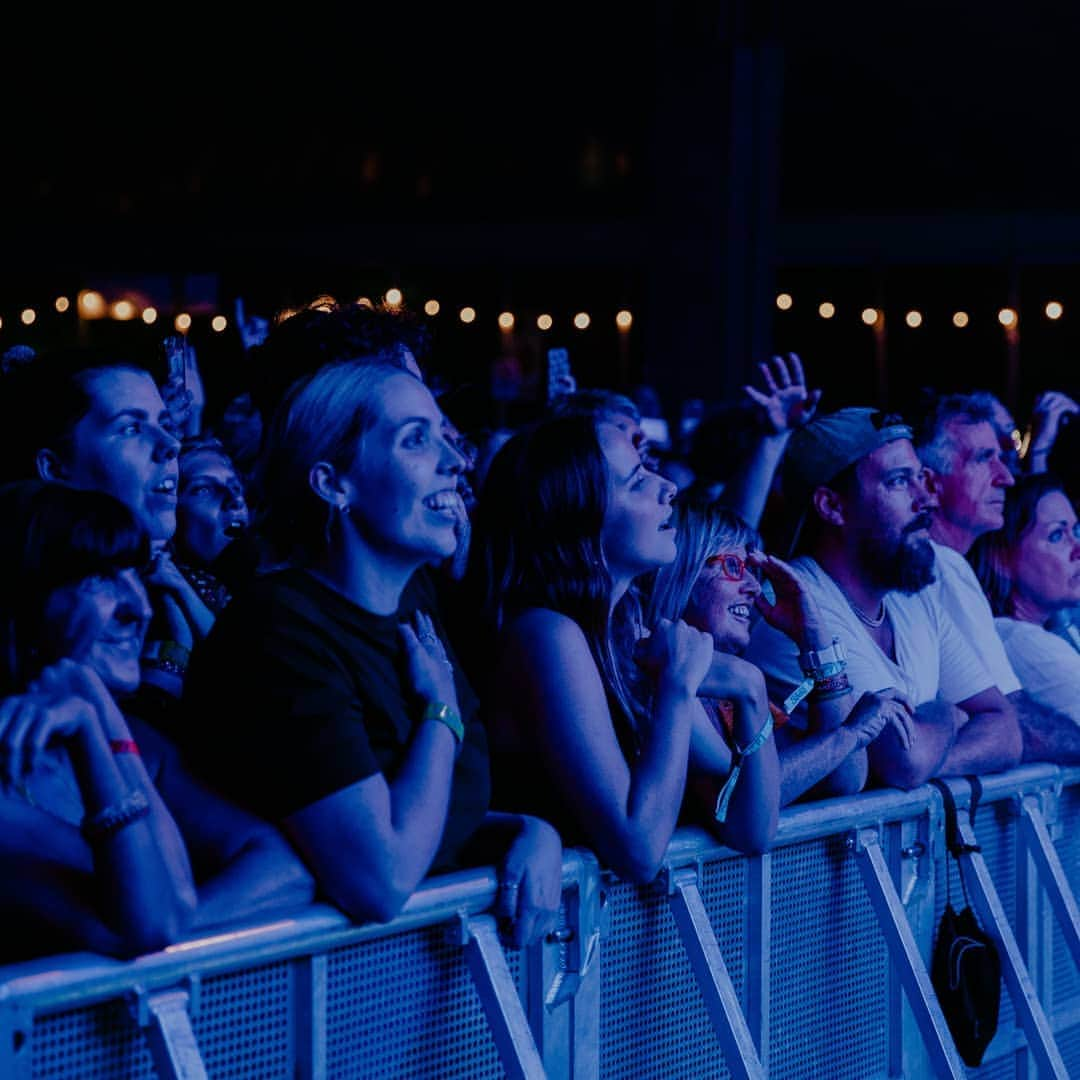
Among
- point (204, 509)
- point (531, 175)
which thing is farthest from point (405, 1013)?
point (531, 175)

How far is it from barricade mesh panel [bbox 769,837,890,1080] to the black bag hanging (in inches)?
5.1

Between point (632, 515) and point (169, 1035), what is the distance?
1.40 metres

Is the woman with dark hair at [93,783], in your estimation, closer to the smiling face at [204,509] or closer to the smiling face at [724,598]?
the smiling face at [724,598]

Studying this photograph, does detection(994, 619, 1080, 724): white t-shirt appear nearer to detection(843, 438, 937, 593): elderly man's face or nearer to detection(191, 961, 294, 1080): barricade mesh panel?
detection(843, 438, 937, 593): elderly man's face

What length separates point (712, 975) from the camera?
327 centimetres

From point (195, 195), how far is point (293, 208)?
1.38 metres

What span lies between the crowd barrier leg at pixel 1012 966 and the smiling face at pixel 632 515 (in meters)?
1.14

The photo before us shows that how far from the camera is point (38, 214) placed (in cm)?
2241

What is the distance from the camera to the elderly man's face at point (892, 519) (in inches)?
177

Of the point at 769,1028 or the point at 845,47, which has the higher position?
the point at 845,47

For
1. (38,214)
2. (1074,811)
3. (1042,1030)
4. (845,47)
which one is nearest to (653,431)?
(1074,811)

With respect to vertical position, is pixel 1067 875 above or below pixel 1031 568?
below

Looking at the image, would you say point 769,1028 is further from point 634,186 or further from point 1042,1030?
point 634,186

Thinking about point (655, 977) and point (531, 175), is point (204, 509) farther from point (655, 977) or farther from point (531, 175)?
point (531, 175)
